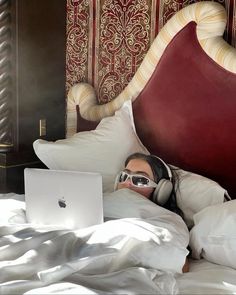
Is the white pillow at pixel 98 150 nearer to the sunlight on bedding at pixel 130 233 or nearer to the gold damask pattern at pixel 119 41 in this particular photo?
the gold damask pattern at pixel 119 41

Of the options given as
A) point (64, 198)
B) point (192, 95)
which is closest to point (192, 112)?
point (192, 95)

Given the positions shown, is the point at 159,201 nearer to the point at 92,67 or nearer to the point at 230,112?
the point at 230,112

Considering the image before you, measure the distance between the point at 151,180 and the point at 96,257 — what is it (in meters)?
0.60

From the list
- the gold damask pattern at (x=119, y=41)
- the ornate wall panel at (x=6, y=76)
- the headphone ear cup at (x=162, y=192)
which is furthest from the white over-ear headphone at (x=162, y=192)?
the ornate wall panel at (x=6, y=76)

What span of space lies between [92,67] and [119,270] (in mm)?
1472

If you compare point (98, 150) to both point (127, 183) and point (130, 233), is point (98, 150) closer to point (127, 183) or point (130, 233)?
point (127, 183)

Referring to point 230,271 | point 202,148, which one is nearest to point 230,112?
point 202,148

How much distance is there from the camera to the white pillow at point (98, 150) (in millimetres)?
2078

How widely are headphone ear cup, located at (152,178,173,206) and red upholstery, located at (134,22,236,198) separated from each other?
274mm

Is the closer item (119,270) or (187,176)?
(119,270)

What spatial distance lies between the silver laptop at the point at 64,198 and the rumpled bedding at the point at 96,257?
63mm

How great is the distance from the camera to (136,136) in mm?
2133

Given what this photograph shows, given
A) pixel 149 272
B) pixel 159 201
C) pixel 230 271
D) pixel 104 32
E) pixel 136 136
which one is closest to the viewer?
pixel 149 272

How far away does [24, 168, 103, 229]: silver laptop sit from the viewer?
1.51 m
